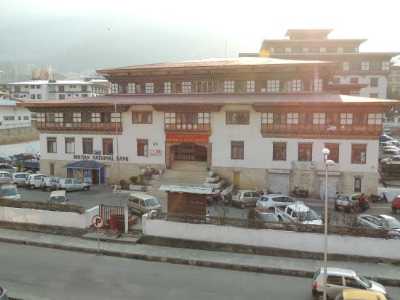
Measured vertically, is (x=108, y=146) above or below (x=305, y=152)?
above

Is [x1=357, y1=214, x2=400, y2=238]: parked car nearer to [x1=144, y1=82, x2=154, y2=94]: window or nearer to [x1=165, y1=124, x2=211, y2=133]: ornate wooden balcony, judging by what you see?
[x1=165, y1=124, x2=211, y2=133]: ornate wooden balcony

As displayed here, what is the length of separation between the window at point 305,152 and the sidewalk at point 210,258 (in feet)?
59.2

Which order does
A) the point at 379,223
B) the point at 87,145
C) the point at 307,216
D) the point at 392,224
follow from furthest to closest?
1. the point at 87,145
2. the point at 307,216
3. the point at 379,223
4. the point at 392,224

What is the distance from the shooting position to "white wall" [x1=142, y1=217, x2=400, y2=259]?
21.0m

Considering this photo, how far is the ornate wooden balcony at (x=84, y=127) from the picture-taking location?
42844mm

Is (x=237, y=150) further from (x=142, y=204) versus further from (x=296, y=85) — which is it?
(x=142, y=204)

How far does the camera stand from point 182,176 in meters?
40.2

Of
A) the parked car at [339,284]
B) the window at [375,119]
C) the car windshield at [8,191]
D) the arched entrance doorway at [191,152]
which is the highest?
the window at [375,119]

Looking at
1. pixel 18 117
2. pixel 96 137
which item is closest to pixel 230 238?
pixel 96 137

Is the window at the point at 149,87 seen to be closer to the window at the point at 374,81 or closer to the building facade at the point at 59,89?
the window at the point at 374,81

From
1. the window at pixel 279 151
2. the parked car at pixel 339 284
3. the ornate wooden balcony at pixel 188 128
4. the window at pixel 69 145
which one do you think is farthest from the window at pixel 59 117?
the parked car at pixel 339 284

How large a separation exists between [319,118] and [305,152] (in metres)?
3.53

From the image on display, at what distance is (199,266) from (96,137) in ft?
87.1

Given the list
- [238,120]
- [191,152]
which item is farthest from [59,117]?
[238,120]
